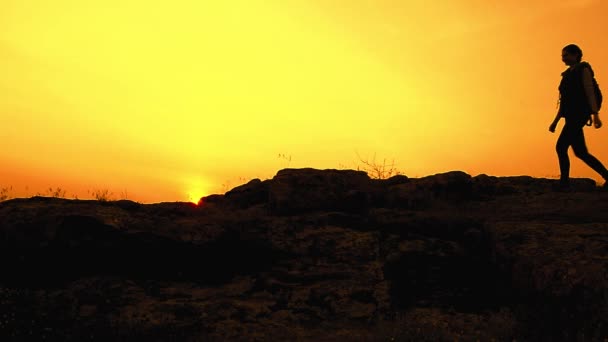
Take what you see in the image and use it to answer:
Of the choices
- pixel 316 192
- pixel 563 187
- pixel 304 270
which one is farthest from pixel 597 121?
pixel 304 270

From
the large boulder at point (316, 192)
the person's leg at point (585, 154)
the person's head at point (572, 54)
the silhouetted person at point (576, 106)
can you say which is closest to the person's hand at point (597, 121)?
the silhouetted person at point (576, 106)

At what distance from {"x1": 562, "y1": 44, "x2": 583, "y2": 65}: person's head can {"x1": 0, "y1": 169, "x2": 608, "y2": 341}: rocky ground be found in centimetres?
283

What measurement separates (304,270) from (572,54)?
7276 millimetres

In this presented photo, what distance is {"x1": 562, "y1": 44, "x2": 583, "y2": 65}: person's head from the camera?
1141cm

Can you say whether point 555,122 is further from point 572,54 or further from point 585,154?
point 572,54

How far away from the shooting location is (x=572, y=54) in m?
11.4

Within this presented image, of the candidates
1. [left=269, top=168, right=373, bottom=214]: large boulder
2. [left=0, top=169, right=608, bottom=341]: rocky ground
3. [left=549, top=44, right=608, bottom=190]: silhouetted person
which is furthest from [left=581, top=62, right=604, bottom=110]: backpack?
[left=269, top=168, right=373, bottom=214]: large boulder

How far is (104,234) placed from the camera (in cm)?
906

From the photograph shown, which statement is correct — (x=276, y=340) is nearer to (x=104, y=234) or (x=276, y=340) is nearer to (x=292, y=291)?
(x=292, y=291)

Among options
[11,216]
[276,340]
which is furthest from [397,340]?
[11,216]

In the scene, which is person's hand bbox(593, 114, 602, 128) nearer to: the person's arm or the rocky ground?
the person's arm

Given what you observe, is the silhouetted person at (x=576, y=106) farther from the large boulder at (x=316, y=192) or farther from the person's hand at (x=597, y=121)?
the large boulder at (x=316, y=192)

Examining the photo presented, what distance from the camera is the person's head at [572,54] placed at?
449 inches

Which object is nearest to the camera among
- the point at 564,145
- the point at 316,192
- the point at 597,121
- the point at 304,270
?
the point at 304,270
